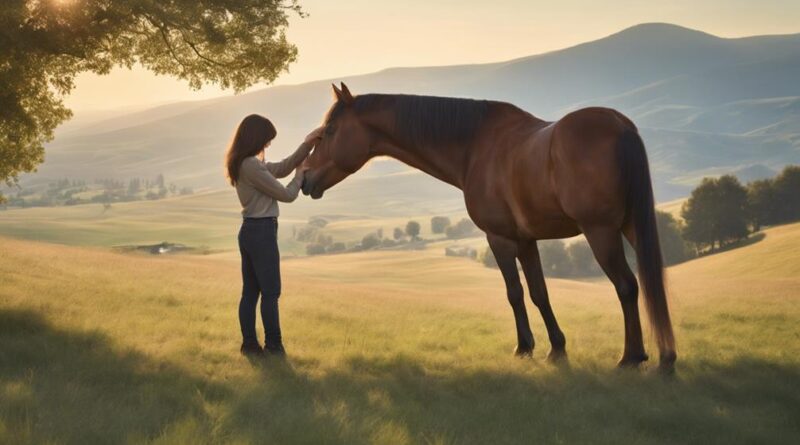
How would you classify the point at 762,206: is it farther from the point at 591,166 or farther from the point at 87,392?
the point at 87,392

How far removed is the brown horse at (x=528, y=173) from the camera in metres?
8.10

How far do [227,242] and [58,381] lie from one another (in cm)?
9581

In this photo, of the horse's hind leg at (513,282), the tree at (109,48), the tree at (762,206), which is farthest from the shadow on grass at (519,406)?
the tree at (762,206)

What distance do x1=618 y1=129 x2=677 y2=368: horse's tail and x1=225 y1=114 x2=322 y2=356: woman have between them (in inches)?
154

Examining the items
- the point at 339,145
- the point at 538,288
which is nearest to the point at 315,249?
the point at 339,145

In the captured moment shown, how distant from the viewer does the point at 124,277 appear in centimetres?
1975

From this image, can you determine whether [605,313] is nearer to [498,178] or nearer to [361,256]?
[498,178]

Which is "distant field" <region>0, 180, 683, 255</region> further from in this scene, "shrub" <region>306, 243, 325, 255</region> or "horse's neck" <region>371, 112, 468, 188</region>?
"horse's neck" <region>371, 112, 468, 188</region>

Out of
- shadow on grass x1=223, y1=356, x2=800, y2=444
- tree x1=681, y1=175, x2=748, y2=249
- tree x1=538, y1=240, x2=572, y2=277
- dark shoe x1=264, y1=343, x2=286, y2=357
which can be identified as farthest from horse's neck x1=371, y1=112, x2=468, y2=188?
tree x1=538, y1=240, x2=572, y2=277

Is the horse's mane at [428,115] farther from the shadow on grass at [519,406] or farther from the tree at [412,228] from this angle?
the tree at [412,228]

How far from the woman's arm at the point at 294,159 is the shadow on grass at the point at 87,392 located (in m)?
2.69

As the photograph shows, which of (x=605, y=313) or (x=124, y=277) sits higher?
(x=124, y=277)

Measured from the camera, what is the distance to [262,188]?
28.9 feet

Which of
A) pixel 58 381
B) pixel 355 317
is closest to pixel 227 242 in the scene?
pixel 355 317
